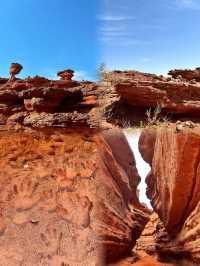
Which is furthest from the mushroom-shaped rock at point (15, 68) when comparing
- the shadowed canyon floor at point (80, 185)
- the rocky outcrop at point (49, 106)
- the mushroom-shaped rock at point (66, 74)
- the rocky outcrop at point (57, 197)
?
the rocky outcrop at point (57, 197)

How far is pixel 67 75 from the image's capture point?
16172mm

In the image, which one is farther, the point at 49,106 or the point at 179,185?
the point at 49,106

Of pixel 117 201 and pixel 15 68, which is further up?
pixel 15 68

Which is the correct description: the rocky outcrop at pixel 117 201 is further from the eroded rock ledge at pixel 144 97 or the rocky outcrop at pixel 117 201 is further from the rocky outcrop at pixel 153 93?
the rocky outcrop at pixel 153 93

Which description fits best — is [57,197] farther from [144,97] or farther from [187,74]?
[187,74]

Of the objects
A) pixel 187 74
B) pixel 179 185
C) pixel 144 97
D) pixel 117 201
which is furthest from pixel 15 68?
pixel 179 185

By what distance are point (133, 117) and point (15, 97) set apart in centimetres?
506

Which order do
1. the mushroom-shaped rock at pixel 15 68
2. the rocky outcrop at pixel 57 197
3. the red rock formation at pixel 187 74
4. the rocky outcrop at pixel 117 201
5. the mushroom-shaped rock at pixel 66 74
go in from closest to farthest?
the rocky outcrop at pixel 57 197 < the rocky outcrop at pixel 117 201 < the red rock formation at pixel 187 74 < the mushroom-shaped rock at pixel 66 74 < the mushroom-shaped rock at pixel 15 68

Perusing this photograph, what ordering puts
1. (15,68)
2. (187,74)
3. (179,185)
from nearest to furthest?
1. (179,185)
2. (187,74)
3. (15,68)

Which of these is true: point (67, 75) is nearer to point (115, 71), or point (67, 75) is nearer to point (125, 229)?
point (115, 71)

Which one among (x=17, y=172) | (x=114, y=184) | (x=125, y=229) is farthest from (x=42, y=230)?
(x=125, y=229)

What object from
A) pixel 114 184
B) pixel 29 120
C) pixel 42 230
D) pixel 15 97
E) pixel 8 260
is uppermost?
pixel 15 97

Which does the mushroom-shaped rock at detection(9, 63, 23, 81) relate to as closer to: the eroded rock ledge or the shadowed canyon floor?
the eroded rock ledge

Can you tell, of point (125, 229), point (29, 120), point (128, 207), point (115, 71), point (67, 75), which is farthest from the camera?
point (67, 75)
